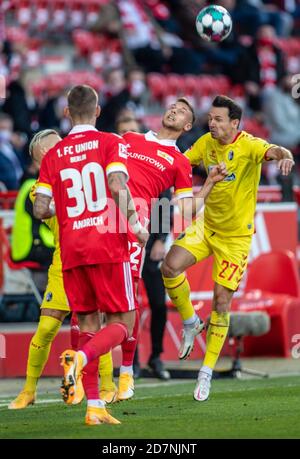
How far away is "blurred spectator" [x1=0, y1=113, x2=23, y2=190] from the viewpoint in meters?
15.9

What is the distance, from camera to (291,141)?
22.3 m

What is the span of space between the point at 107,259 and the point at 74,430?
114 cm

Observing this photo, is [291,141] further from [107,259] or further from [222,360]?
[107,259]

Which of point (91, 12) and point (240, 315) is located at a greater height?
point (91, 12)

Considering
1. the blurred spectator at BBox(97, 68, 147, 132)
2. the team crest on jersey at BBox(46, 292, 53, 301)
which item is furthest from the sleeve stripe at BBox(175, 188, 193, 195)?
the blurred spectator at BBox(97, 68, 147, 132)

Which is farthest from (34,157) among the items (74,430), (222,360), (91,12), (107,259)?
(91,12)

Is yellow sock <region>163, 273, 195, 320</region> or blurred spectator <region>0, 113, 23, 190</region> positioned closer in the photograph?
yellow sock <region>163, 273, 195, 320</region>

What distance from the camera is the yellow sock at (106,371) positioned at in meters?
10.3

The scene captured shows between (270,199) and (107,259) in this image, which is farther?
(270,199)

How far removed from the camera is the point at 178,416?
9148 millimetres

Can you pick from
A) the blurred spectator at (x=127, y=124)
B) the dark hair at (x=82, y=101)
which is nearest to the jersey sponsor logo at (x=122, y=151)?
the dark hair at (x=82, y=101)

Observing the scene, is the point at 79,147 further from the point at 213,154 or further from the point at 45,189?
the point at 213,154

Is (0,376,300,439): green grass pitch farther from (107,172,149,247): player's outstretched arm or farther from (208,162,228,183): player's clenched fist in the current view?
(208,162,228,183): player's clenched fist

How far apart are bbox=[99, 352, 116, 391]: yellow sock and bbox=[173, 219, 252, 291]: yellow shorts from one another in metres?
Result: 1.21
